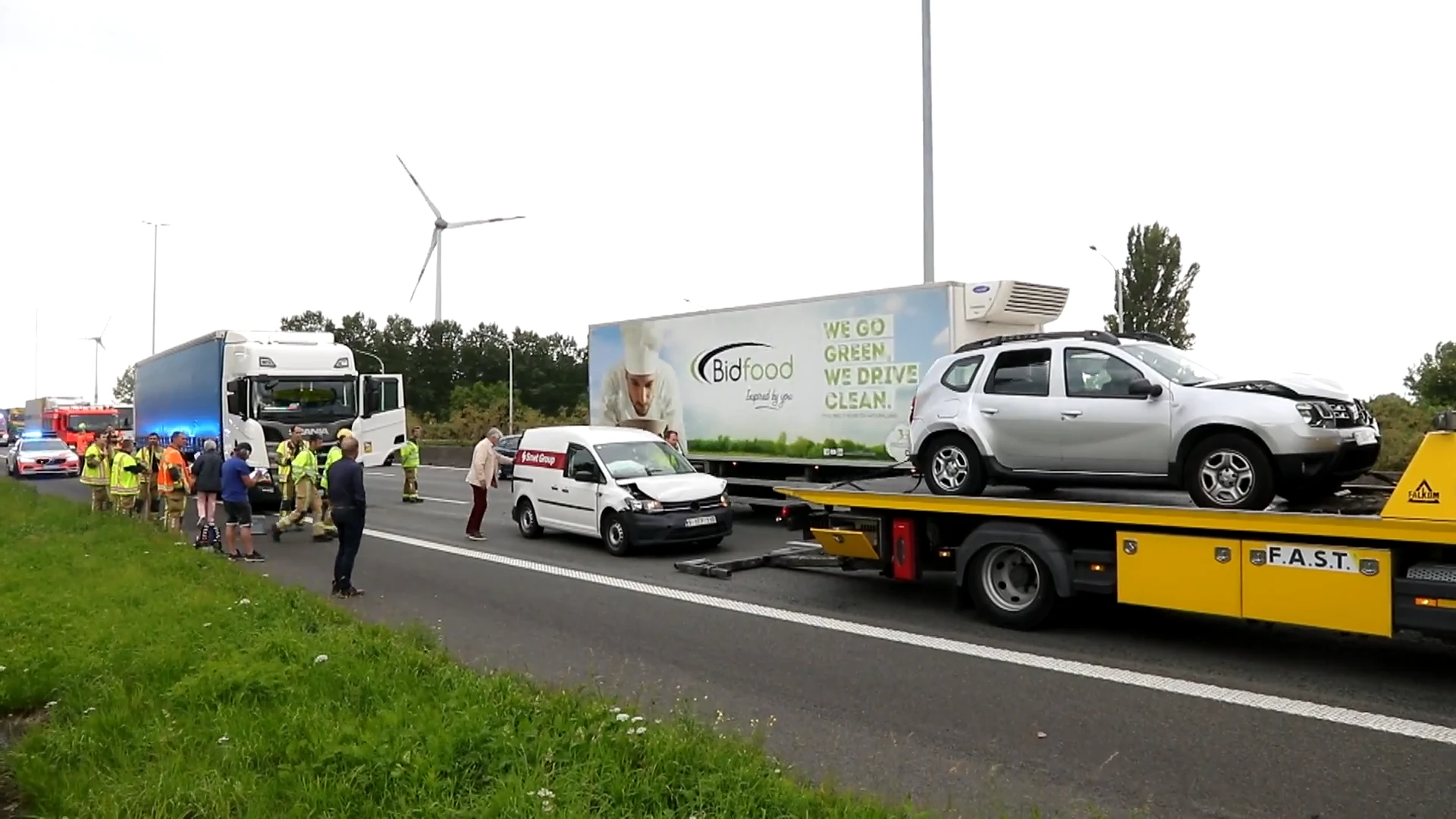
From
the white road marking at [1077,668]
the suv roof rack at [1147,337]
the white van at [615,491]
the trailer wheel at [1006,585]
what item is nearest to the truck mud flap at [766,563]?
the white road marking at [1077,668]

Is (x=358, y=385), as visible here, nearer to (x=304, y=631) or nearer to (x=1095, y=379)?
(x=304, y=631)

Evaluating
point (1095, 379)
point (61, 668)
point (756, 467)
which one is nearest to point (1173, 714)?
point (1095, 379)

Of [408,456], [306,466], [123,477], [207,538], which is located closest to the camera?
[207,538]

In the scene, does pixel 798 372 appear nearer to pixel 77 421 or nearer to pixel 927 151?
pixel 927 151

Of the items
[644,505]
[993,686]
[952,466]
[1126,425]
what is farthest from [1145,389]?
[644,505]

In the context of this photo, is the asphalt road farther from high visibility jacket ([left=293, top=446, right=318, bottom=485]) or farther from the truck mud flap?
high visibility jacket ([left=293, top=446, right=318, bottom=485])

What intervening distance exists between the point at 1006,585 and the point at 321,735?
18.1 ft

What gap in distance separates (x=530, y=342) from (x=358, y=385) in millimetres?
61876

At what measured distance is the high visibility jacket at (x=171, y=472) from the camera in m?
14.9

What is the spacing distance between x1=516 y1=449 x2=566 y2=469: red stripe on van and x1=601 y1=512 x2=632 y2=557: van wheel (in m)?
1.38

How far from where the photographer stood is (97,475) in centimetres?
1933

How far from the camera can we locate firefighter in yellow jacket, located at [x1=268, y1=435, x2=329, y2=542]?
631 inches

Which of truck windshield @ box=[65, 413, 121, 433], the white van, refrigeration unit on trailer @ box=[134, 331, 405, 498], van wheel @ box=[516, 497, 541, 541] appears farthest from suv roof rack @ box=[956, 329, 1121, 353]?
truck windshield @ box=[65, 413, 121, 433]

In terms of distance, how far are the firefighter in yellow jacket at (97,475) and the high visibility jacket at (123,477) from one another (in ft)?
5.85
